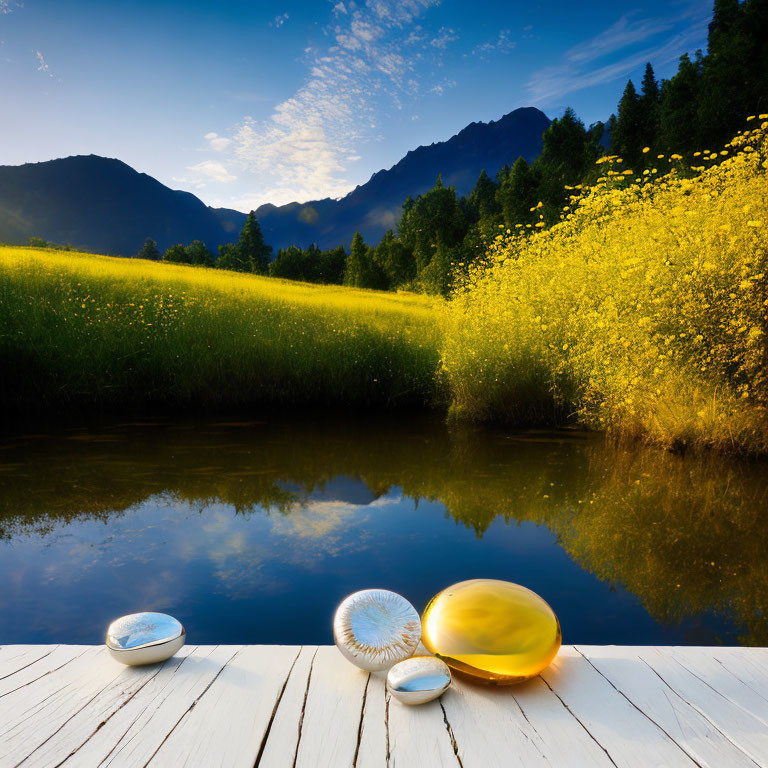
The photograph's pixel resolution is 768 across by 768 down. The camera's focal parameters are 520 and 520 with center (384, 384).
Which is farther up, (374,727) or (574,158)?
(574,158)

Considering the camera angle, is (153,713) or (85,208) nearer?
(153,713)

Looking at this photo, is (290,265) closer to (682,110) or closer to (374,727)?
(682,110)

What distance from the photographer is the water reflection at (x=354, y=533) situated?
296cm

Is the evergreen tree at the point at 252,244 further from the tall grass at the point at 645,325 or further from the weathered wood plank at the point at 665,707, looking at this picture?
the weathered wood plank at the point at 665,707

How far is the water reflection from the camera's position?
2.96 metres

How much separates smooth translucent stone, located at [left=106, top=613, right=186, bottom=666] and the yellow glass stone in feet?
2.71

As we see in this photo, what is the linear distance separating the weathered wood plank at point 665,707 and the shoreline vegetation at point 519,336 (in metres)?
4.57

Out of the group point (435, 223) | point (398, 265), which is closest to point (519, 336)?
point (435, 223)

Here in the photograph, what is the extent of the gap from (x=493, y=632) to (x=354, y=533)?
2.67 metres

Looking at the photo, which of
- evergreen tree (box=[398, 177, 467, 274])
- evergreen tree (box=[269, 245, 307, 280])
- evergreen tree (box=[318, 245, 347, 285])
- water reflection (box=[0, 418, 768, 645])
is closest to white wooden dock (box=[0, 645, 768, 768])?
water reflection (box=[0, 418, 768, 645])

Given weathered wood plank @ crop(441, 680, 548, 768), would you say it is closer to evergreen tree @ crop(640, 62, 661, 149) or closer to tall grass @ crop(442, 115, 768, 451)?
tall grass @ crop(442, 115, 768, 451)

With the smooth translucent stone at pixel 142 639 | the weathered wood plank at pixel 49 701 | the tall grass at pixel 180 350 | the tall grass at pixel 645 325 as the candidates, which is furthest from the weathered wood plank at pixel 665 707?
the tall grass at pixel 180 350

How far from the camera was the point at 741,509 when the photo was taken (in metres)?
4.37

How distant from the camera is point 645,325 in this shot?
5797 mm
